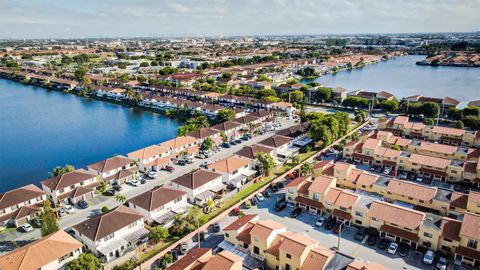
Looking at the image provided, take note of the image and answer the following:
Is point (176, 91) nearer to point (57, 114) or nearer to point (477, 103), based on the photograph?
point (57, 114)

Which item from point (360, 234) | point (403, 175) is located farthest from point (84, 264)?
point (403, 175)

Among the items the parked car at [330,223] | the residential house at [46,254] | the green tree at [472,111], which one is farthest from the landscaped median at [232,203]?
the green tree at [472,111]

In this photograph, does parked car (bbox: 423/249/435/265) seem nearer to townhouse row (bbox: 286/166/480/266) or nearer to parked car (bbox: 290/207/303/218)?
townhouse row (bbox: 286/166/480/266)

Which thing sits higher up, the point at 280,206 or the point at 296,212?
the point at 280,206

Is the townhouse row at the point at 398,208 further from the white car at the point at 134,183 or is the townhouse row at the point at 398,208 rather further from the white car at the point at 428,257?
the white car at the point at 134,183

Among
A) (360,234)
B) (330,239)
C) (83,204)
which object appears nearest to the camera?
(330,239)

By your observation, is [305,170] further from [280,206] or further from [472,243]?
[472,243]

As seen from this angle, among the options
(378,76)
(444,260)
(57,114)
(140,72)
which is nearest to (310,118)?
(444,260)
